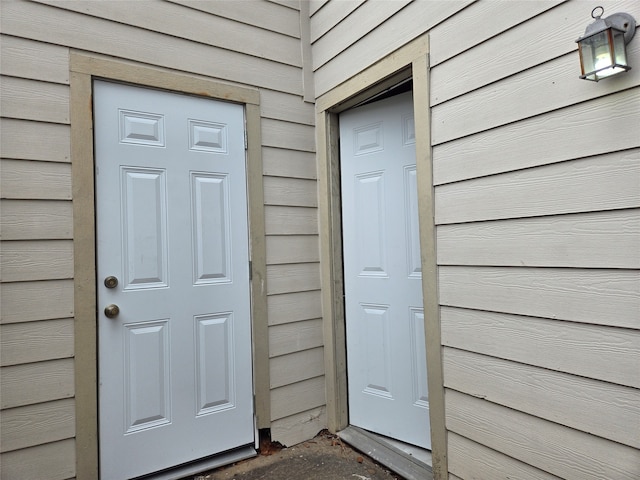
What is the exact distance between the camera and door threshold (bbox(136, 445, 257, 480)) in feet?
6.61

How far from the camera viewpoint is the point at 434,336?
1.79 metres

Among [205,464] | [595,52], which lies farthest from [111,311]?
[595,52]

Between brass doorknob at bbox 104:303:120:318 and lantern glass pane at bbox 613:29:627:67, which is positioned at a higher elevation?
lantern glass pane at bbox 613:29:627:67

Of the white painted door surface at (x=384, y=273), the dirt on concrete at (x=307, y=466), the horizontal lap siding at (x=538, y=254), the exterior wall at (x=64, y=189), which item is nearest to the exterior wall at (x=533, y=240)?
the horizontal lap siding at (x=538, y=254)

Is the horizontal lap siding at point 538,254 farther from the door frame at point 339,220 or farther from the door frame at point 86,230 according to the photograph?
the door frame at point 86,230

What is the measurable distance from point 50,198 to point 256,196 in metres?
0.96

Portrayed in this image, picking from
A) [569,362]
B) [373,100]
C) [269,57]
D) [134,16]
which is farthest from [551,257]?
[134,16]

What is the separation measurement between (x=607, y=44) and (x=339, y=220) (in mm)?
1537

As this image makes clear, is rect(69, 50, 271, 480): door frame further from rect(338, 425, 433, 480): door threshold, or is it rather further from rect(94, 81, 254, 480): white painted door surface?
rect(338, 425, 433, 480): door threshold

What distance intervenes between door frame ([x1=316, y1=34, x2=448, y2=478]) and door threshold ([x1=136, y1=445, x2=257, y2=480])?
53cm

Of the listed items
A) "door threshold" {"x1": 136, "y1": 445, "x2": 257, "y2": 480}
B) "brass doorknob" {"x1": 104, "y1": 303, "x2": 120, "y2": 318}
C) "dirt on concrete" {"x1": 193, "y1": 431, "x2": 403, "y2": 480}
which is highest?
"brass doorknob" {"x1": 104, "y1": 303, "x2": 120, "y2": 318}

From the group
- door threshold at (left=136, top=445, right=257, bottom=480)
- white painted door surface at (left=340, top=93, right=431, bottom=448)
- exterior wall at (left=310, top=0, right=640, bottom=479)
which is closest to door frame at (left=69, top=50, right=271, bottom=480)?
door threshold at (left=136, top=445, right=257, bottom=480)

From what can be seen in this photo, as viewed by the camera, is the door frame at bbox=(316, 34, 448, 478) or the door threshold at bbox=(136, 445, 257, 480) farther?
the door threshold at bbox=(136, 445, 257, 480)

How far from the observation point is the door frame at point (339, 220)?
178 cm
